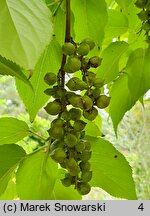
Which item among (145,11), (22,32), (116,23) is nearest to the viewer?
(22,32)

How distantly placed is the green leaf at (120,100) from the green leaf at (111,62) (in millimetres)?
26

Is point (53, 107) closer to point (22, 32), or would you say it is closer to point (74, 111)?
point (74, 111)

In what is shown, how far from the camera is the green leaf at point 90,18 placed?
22.1 inches

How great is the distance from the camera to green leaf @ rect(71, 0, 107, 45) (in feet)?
1.84

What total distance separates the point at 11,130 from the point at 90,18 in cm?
19

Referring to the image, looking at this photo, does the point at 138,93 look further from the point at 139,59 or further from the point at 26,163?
the point at 26,163

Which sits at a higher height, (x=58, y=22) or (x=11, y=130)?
(x=58, y=22)

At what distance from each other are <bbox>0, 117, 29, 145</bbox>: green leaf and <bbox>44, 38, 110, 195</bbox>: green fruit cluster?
102 mm

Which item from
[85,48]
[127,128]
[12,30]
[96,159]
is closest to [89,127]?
[96,159]

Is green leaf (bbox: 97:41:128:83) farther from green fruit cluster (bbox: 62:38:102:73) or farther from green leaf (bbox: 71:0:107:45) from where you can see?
green fruit cluster (bbox: 62:38:102:73)

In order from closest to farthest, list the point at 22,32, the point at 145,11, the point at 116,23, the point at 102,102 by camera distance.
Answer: the point at 22,32
the point at 102,102
the point at 145,11
the point at 116,23

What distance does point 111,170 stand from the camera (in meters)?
0.53

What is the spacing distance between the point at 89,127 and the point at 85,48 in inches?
6.9

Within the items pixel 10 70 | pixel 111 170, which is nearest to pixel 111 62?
pixel 111 170
